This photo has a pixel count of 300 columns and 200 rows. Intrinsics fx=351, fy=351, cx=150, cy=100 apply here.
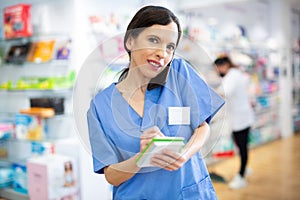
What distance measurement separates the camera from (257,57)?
5836mm

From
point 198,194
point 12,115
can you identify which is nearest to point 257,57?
point 12,115

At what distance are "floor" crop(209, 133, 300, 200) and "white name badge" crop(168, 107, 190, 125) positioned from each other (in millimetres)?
1881

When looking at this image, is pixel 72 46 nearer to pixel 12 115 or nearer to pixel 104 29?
pixel 104 29

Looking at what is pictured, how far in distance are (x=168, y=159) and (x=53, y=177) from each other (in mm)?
2205

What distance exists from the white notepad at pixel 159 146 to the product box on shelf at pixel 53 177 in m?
2.13

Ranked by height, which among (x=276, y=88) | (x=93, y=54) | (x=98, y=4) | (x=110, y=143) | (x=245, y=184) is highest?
(x=98, y=4)

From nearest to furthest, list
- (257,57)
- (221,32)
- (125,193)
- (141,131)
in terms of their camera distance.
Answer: (141,131), (125,193), (221,32), (257,57)

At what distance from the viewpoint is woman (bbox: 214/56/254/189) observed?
11.5ft

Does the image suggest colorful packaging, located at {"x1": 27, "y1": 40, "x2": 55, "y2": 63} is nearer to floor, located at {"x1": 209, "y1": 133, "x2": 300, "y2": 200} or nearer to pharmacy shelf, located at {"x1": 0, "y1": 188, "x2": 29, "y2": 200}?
pharmacy shelf, located at {"x1": 0, "y1": 188, "x2": 29, "y2": 200}

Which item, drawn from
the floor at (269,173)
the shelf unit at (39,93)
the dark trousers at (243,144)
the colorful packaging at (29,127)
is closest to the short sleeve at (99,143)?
the floor at (269,173)

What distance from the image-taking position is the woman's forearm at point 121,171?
2.69ft

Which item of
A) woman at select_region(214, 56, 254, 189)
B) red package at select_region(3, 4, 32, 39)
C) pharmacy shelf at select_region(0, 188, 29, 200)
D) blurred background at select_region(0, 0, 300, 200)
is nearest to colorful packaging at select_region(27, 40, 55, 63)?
blurred background at select_region(0, 0, 300, 200)

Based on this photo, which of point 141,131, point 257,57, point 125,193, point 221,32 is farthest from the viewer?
point 257,57

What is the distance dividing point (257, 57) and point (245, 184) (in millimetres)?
2849
